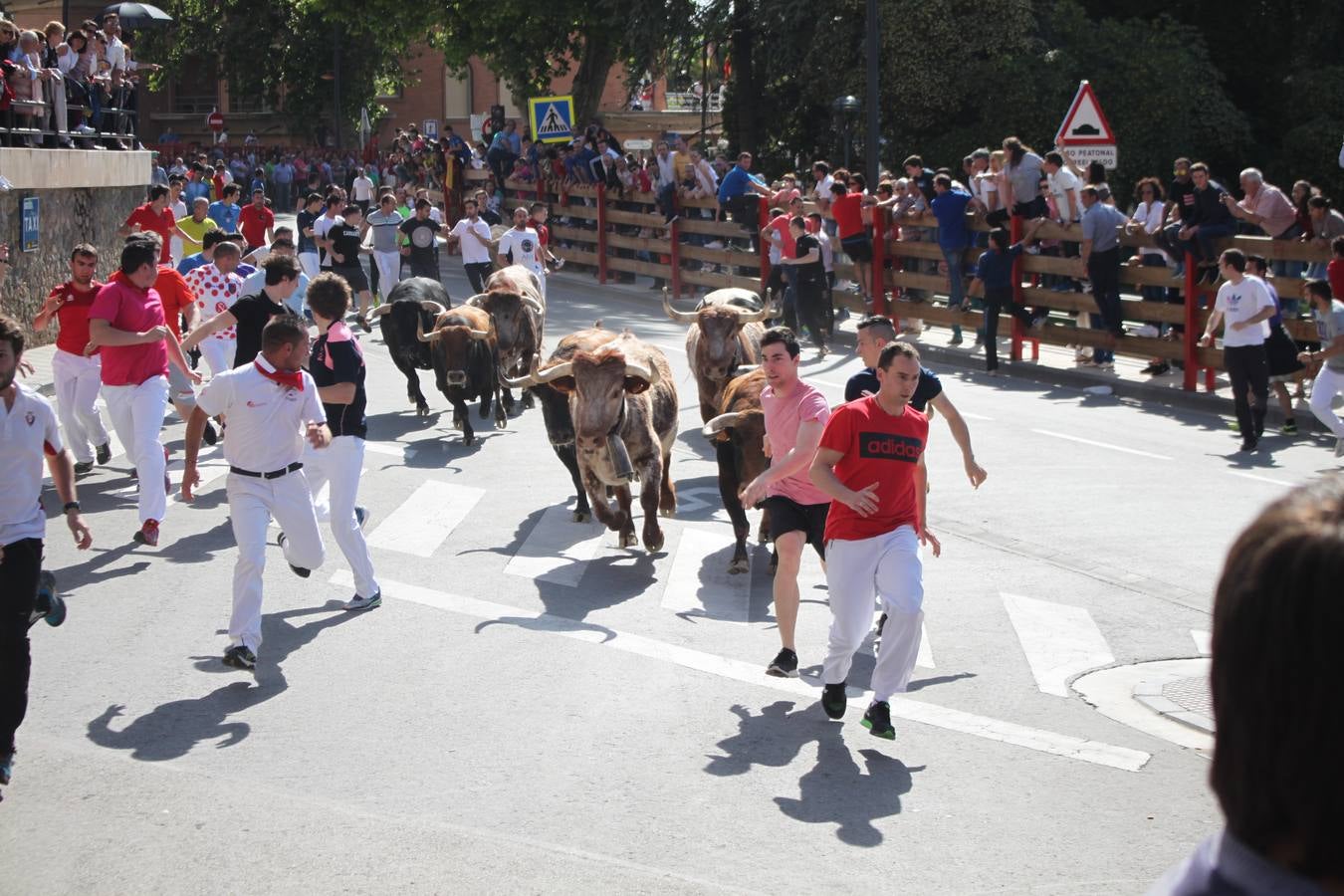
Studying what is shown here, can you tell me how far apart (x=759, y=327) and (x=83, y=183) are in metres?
12.3

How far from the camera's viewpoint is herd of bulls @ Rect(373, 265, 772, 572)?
1112 cm

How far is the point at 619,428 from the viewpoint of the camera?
1138 centimetres

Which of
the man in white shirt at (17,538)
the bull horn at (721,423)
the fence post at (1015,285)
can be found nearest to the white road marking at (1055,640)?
the bull horn at (721,423)

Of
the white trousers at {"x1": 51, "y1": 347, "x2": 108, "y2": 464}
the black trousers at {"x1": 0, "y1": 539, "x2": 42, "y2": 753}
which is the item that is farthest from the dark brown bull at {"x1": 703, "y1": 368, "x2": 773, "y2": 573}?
the white trousers at {"x1": 51, "y1": 347, "x2": 108, "y2": 464}

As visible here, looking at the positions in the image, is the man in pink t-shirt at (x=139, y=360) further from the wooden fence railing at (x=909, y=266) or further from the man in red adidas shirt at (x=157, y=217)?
the wooden fence railing at (x=909, y=266)

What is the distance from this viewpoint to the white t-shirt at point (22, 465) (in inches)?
276

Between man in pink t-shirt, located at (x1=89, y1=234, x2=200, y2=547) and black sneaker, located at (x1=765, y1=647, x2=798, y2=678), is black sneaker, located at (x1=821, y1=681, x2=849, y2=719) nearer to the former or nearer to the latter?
black sneaker, located at (x1=765, y1=647, x2=798, y2=678)

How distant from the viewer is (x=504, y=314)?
17.6 meters

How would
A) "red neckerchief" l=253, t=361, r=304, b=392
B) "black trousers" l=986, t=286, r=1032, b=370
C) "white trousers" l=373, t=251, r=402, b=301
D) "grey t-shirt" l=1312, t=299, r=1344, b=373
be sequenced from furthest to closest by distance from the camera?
1. "white trousers" l=373, t=251, r=402, b=301
2. "black trousers" l=986, t=286, r=1032, b=370
3. "grey t-shirt" l=1312, t=299, r=1344, b=373
4. "red neckerchief" l=253, t=361, r=304, b=392

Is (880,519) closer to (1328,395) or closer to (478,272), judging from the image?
(1328,395)

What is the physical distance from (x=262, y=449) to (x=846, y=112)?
78.5 ft

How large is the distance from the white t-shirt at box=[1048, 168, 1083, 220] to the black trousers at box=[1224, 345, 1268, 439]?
520 centimetres

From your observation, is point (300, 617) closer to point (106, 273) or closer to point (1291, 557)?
point (1291, 557)

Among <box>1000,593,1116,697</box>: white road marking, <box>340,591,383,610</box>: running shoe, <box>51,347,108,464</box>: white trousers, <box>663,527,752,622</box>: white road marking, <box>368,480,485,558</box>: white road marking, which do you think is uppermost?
<box>51,347,108,464</box>: white trousers
